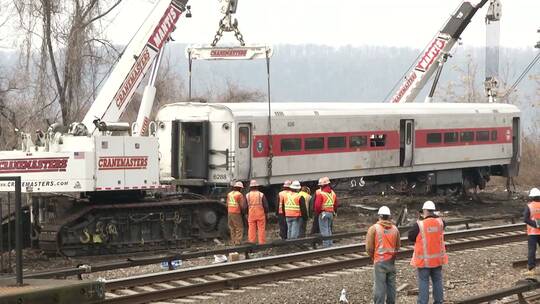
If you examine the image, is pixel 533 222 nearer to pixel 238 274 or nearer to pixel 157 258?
pixel 238 274

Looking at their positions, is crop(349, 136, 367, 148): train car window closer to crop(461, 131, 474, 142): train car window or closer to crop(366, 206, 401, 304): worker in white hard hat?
crop(461, 131, 474, 142): train car window

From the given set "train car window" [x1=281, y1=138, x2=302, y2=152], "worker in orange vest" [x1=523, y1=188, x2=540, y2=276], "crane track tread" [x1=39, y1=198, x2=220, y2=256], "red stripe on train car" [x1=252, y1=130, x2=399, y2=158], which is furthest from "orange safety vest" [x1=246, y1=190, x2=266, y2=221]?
"worker in orange vest" [x1=523, y1=188, x2=540, y2=276]

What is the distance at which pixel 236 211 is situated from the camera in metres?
19.8

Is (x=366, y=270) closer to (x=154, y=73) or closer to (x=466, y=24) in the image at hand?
(x=154, y=73)

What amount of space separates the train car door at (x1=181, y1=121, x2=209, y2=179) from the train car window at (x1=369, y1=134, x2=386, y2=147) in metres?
5.93

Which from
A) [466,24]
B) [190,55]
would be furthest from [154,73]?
[466,24]

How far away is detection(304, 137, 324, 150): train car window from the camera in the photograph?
25.2 metres

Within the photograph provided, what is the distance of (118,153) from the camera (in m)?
19.2

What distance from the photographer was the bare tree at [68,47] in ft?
107

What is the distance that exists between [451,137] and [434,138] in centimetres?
97

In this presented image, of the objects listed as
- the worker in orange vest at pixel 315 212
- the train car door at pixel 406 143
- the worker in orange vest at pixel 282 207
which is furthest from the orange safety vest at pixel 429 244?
the train car door at pixel 406 143

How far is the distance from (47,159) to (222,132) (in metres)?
6.11

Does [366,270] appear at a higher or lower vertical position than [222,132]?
lower

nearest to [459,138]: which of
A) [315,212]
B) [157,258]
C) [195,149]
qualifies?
[195,149]
